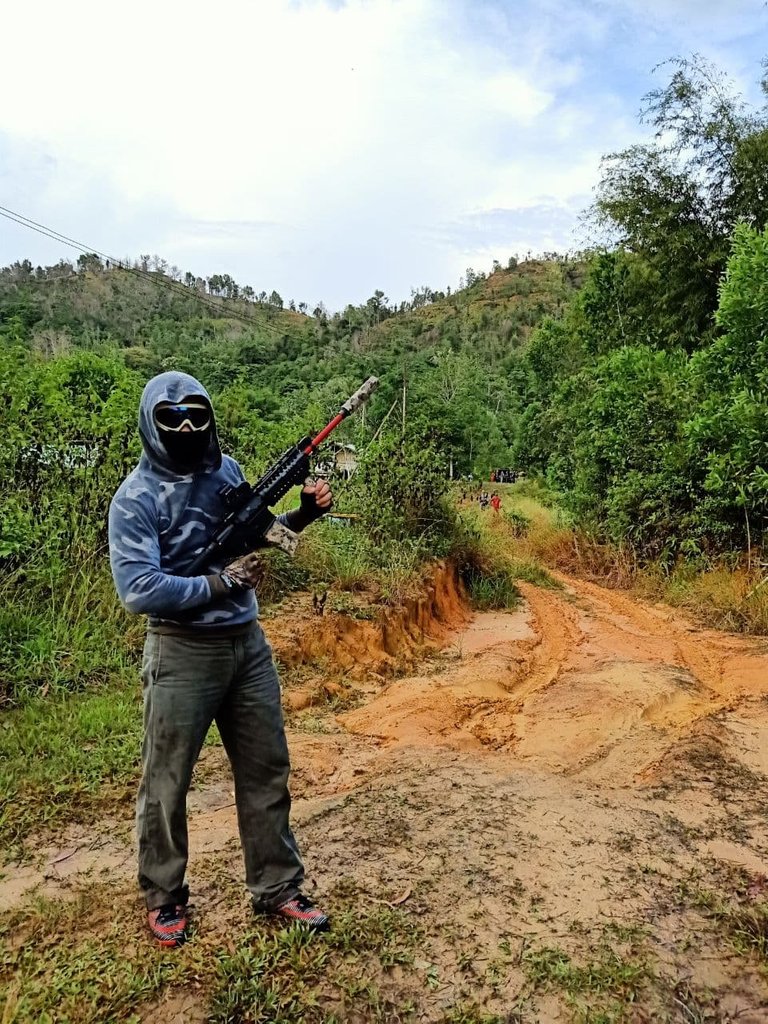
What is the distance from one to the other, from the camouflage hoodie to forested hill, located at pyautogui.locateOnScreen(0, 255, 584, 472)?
382 centimetres

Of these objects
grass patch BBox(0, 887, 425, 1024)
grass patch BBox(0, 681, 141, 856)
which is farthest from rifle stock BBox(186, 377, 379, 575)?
grass patch BBox(0, 681, 141, 856)

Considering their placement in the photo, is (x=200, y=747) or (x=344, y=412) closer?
(x=200, y=747)

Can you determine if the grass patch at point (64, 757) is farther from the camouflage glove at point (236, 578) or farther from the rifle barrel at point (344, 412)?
the rifle barrel at point (344, 412)

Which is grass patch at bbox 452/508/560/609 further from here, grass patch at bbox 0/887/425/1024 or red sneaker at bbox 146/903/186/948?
red sneaker at bbox 146/903/186/948

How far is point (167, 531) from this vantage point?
2.39 meters

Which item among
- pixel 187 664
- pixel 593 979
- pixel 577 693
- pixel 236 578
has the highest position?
pixel 236 578

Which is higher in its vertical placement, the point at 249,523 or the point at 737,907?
the point at 249,523

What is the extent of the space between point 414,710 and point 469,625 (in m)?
3.18

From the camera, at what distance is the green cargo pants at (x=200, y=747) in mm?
2357

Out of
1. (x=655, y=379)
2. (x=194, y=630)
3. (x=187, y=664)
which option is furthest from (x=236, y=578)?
(x=655, y=379)

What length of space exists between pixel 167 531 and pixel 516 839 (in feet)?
6.90

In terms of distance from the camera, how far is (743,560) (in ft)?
29.5

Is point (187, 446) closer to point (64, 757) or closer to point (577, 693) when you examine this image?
point (64, 757)

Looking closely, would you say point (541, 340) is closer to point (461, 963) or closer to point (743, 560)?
point (743, 560)
